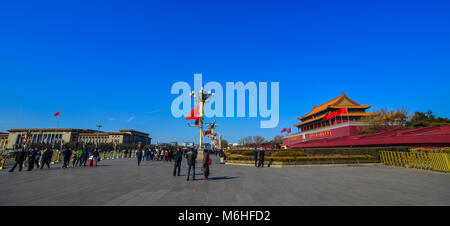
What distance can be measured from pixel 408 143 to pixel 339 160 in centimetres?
853

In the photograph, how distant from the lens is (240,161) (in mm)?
17844

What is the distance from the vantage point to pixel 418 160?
502 inches

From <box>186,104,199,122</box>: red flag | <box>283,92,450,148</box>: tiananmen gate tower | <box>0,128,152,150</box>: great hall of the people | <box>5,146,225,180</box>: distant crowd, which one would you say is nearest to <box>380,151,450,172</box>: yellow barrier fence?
<box>283,92,450,148</box>: tiananmen gate tower

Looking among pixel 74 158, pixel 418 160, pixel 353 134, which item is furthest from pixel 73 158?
pixel 353 134

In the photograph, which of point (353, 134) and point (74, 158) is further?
point (353, 134)

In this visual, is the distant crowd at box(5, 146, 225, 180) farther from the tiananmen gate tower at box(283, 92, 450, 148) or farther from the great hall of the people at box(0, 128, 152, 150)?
the great hall of the people at box(0, 128, 152, 150)

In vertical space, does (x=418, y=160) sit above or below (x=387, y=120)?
below

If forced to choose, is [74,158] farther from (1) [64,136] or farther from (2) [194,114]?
(1) [64,136]

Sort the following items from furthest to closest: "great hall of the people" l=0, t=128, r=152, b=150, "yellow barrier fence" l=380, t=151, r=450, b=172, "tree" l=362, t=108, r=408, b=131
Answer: "great hall of the people" l=0, t=128, r=152, b=150, "tree" l=362, t=108, r=408, b=131, "yellow barrier fence" l=380, t=151, r=450, b=172

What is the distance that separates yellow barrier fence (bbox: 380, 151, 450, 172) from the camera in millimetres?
11196

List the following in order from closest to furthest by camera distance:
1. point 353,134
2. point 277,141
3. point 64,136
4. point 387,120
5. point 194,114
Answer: point 194,114 < point 387,120 < point 353,134 < point 277,141 < point 64,136

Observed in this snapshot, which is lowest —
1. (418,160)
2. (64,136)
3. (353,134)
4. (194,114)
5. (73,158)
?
(73,158)
